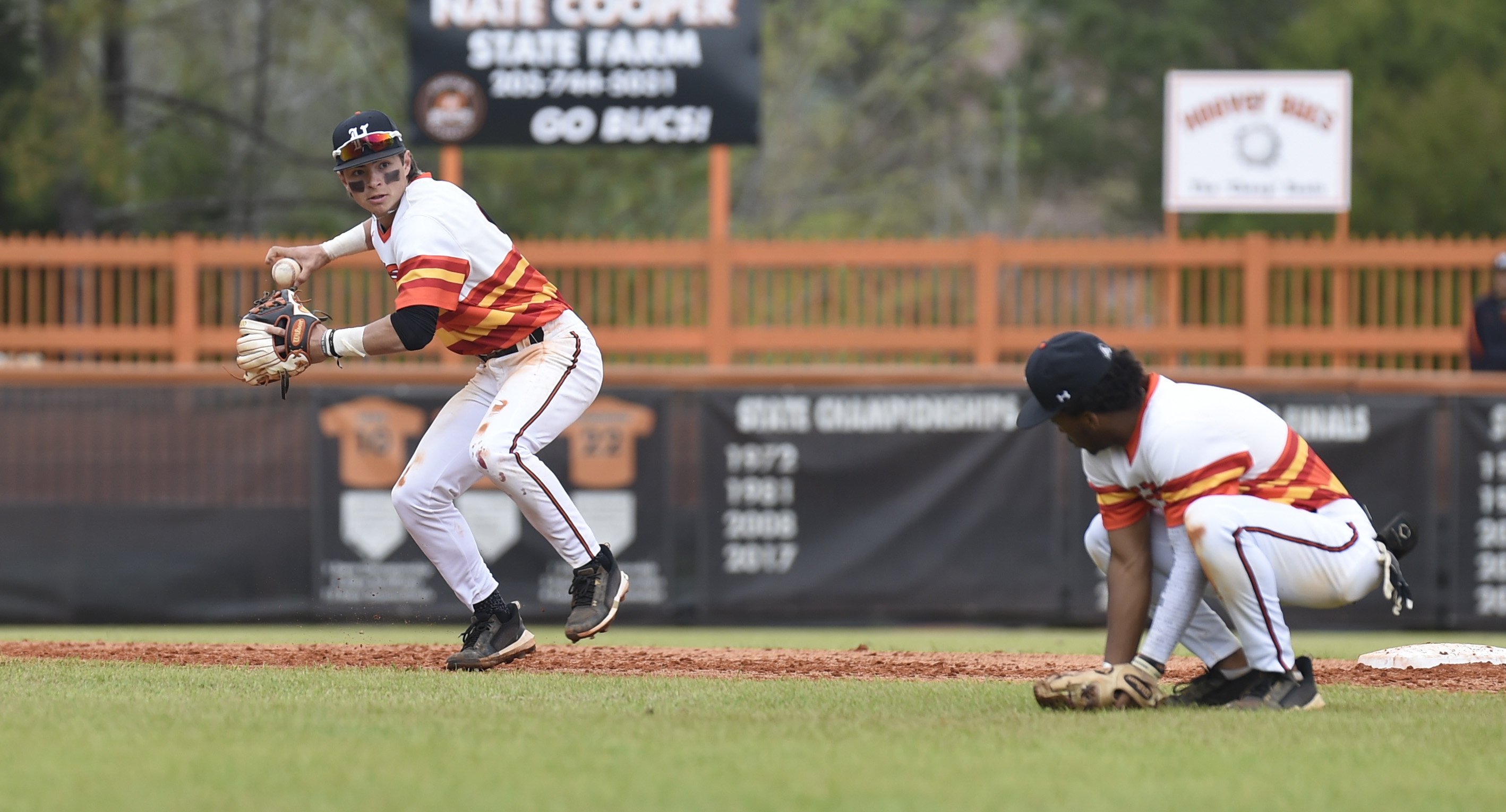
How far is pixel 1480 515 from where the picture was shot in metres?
11.2

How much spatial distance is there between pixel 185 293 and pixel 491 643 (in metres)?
6.81

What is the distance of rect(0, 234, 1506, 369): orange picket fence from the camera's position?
41.3 ft

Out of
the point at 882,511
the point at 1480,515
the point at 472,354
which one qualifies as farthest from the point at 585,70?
the point at 1480,515

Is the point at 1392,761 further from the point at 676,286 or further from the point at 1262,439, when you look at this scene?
the point at 676,286

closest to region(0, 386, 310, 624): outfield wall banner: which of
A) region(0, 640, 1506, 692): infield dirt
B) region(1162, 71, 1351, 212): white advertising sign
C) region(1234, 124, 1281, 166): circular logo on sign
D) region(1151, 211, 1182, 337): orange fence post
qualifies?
region(0, 640, 1506, 692): infield dirt

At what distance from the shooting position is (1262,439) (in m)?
5.33

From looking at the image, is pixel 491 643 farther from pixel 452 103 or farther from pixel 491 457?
pixel 452 103

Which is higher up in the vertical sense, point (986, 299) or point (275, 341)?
point (986, 299)

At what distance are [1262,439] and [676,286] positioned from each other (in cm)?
793

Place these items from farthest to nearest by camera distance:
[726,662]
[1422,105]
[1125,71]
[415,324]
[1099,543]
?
[1125,71]
[1422,105]
[726,662]
[415,324]
[1099,543]

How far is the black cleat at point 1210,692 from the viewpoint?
220 inches

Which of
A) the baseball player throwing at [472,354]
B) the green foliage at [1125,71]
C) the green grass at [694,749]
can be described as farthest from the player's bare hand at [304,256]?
the green foliage at [1125,71]

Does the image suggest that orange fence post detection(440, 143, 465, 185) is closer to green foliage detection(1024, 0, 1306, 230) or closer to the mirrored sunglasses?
the mirrored sunglasses

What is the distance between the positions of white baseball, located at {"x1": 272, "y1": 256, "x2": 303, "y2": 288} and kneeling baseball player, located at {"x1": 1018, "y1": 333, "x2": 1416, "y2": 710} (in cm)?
314
